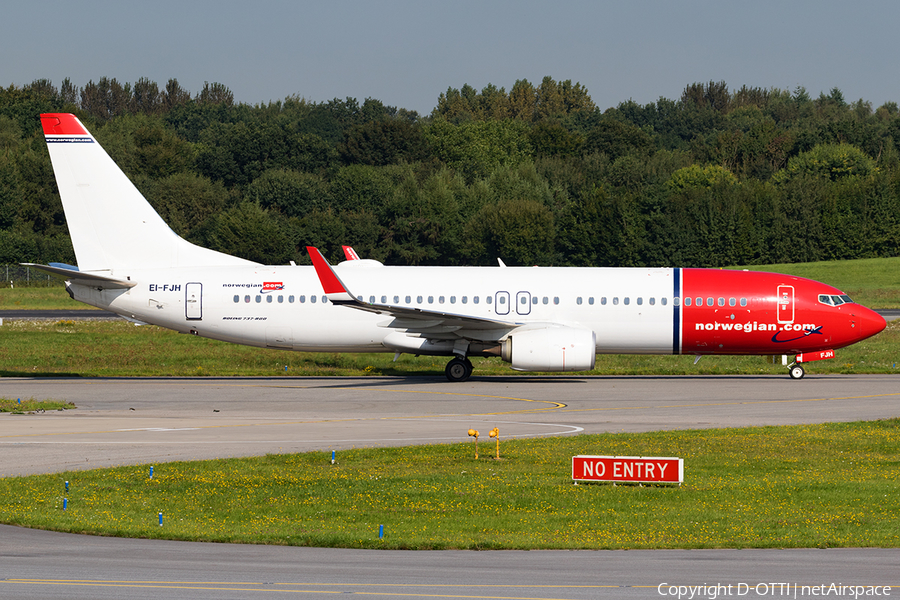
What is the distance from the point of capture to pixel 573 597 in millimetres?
11328

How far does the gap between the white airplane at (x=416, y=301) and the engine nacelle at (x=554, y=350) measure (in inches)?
41.8

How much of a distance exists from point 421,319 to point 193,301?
27.7ft

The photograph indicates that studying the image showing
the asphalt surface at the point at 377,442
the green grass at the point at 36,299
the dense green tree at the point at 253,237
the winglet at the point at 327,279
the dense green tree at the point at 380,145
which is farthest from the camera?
the dense green tree at the point at 380,145

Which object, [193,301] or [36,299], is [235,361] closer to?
[193,301]

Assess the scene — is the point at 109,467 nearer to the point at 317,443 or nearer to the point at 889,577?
the point at 317,443

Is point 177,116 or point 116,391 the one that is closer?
point 116,391

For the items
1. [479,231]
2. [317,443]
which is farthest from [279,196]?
[317,443]

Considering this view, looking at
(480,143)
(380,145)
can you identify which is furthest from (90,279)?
(480,143)

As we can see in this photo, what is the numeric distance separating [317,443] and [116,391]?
1301 centimetres

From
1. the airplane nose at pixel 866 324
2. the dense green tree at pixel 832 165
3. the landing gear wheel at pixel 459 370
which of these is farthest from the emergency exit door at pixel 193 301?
the dense green tree at pixel 832 165

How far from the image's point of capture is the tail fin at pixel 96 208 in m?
36.9

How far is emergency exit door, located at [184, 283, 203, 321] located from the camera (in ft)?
121

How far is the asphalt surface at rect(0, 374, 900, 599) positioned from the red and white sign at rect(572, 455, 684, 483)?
4325mm

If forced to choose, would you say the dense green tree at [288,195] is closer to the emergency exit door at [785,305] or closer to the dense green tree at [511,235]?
the dense green tree at [511,235]
